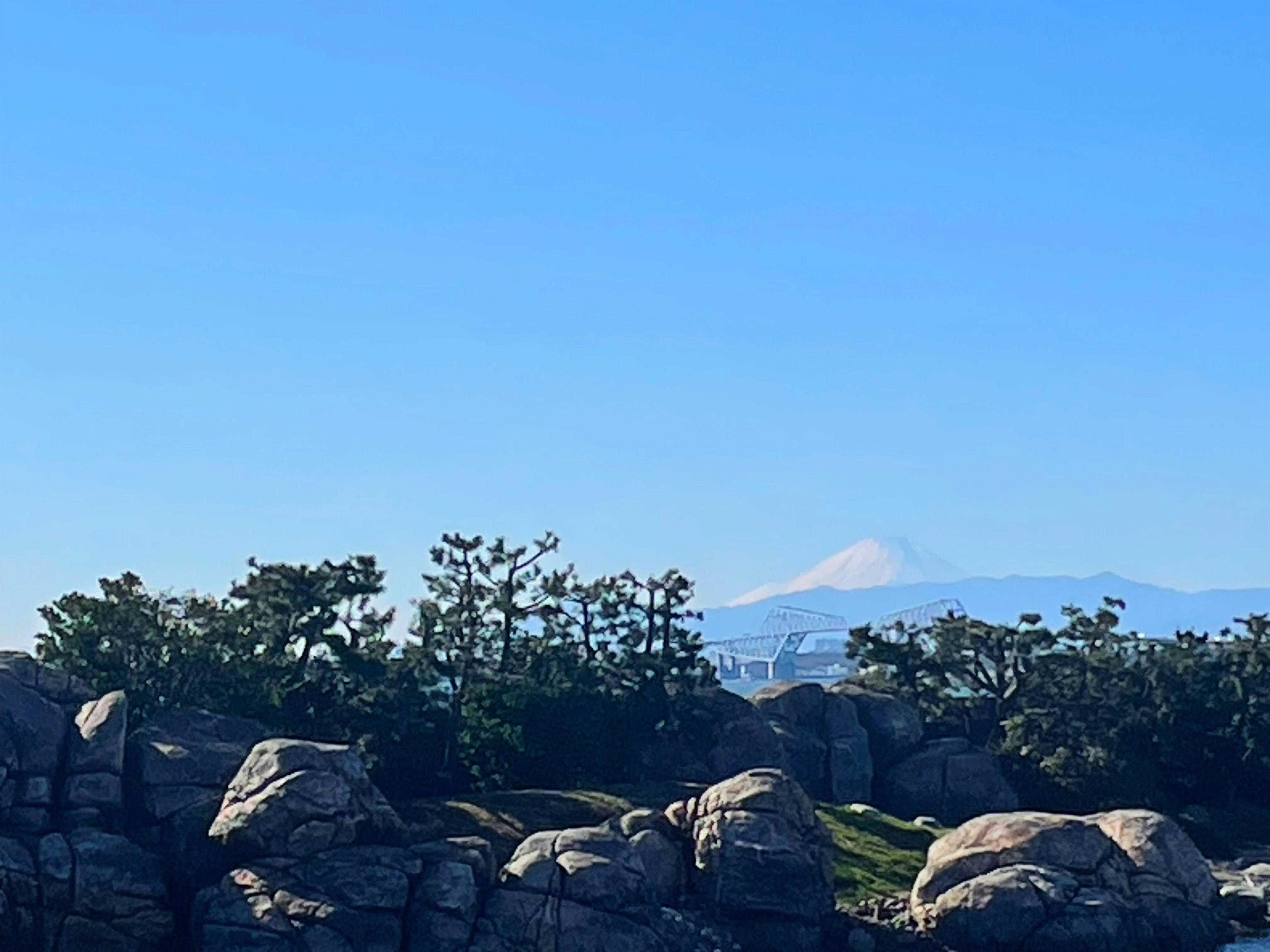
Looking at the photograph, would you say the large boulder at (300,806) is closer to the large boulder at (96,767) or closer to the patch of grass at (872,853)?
the large boulder at (96,767)

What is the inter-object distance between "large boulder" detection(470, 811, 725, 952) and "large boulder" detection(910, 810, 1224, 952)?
10.4 metres

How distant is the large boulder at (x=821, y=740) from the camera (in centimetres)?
9794

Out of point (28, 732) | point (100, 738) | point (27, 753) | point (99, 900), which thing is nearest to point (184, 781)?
point (100, 738)

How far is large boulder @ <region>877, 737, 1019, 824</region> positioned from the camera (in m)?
95.7

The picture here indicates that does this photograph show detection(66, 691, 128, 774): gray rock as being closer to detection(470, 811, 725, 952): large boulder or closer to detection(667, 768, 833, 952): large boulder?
detection(470, 811, 725, 952): large boulder

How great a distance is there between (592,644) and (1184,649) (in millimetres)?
39925

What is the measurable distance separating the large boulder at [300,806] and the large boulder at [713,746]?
3033 centimetres

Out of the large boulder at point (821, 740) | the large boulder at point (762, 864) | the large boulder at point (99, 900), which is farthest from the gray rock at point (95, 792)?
the large boulder at point (821, 740)

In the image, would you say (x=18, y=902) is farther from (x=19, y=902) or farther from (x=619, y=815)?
(x=619, y=815)

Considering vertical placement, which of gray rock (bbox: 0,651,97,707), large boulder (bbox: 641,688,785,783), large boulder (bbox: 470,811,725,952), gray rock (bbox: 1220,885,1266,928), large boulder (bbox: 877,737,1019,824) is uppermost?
gray rock (bbox: 0,651,97,707)

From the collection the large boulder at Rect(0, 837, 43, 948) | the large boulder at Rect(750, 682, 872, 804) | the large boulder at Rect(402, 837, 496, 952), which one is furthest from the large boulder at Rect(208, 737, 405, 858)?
the large boulder at Rect(750, 682, 872, 804)

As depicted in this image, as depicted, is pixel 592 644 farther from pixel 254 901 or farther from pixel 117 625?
pixel 254 901

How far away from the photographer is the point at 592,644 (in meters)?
96.7

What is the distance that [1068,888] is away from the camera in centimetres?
6788
